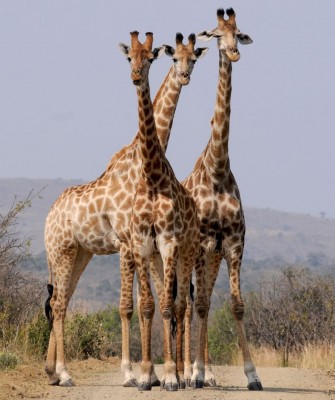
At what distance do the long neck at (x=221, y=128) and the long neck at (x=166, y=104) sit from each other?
3.09 feet

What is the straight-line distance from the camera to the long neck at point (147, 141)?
42.3ft

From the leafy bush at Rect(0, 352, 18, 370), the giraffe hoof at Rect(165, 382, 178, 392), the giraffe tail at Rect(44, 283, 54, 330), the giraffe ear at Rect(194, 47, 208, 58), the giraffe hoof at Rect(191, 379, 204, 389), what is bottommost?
the giraffe hoof at Rect(165, 382, 178, 392)

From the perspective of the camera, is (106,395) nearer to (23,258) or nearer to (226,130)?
(226,130)

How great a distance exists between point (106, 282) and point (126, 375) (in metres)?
85.2

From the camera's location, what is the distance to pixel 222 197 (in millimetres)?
13664

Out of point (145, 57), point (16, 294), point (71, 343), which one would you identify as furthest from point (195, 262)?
point (16, 294)

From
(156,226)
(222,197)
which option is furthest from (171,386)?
(222,197)

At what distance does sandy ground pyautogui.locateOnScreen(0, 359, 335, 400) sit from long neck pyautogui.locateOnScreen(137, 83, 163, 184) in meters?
2.46

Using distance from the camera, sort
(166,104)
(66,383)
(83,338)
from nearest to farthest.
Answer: (66,383) < (166,104) < (83,338)

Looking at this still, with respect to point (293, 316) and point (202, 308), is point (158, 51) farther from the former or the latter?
point (293, 316)

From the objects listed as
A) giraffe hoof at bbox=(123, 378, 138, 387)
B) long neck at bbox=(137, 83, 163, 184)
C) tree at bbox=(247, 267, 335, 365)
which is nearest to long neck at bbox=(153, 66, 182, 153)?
long neck at bbox=(137, 83, 163, 184)

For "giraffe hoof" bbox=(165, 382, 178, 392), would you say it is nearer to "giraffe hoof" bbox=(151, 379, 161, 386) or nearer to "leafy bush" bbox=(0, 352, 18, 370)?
"giraffe hoof" bbox=(151, 379, 161, 386)

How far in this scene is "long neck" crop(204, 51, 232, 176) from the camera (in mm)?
13742

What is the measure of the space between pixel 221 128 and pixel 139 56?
5.28ft
